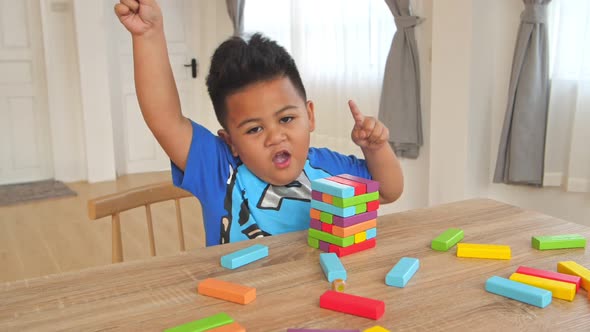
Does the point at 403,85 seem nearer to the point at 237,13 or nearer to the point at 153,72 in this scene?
the point at 153,72

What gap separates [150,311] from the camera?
2.40ft

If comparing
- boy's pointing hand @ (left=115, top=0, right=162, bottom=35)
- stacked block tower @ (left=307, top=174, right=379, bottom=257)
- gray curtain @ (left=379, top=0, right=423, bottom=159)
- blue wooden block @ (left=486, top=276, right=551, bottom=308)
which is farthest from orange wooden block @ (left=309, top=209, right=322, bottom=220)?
gray curtain @ (left=379, top=0, right=423, bottom=159)

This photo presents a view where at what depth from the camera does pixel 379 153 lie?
48.5 inches

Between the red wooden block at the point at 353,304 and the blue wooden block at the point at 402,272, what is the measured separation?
0.08 metres

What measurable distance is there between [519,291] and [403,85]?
2.44 m

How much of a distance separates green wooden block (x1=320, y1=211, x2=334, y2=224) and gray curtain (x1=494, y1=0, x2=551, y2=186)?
6.13ft

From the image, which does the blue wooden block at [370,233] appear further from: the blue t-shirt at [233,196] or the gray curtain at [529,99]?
the gray curtain at [529,99]

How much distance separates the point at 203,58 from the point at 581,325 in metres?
5.44

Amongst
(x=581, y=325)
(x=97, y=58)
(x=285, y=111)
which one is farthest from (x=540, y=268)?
(x=97, y=58)

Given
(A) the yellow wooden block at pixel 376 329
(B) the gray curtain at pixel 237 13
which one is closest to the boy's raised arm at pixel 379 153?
(A) the yellow wooden block at pixel 376 329

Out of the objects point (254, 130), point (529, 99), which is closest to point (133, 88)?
point (529, 99)

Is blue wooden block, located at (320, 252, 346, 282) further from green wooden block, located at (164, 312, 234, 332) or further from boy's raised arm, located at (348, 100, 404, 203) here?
boy's raised arm, located at (348, 100, 404, 203)

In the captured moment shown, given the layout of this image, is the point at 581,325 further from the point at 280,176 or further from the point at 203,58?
the point at 203,58

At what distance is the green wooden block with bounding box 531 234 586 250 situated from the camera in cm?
96
